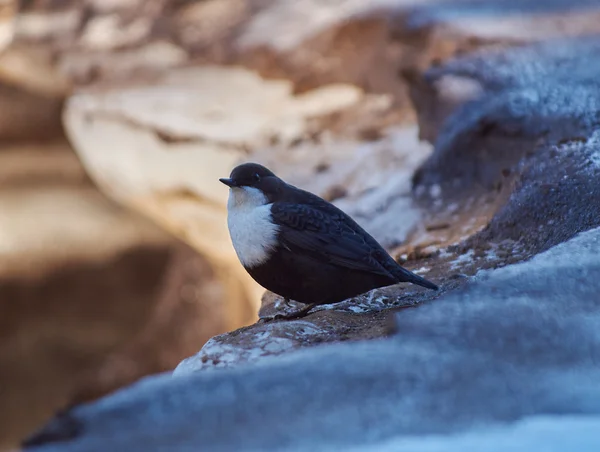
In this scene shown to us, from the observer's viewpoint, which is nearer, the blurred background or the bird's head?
the bird's head

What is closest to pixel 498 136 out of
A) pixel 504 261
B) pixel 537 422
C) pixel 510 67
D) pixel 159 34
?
pixel 510 67

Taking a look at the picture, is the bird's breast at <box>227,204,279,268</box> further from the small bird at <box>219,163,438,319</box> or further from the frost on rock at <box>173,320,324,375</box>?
the frost on rock at <box>173,320,324,375</box>

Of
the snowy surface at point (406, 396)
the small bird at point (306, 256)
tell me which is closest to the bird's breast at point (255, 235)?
the small bird at point (306, 256)

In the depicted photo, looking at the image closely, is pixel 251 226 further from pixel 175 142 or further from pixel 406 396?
pixel 175 142

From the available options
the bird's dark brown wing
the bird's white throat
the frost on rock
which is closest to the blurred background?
the bird's dark brown wing

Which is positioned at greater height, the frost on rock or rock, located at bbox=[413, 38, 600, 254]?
rock, located at bbox=[413, 38, 600, 254]

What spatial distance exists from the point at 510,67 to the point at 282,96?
1.93 m

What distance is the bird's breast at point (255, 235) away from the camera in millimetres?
2330

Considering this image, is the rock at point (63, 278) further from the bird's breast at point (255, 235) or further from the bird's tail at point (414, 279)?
the bird's tail at point (414, 279)

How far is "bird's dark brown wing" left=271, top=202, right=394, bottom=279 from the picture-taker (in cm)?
233

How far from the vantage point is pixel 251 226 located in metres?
2.36

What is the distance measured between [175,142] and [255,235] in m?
3.48

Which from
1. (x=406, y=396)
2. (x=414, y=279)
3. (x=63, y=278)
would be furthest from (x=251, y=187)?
(x=63, y=278)

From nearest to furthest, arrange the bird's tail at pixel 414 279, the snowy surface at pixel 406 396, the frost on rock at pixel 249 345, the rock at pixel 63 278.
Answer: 1. the snowy surface at pixel 406 396
2. the frost on rock at pixel 249 345
3. the bird's tail at pixel 414 279
4. the rock at pixel 63 278
